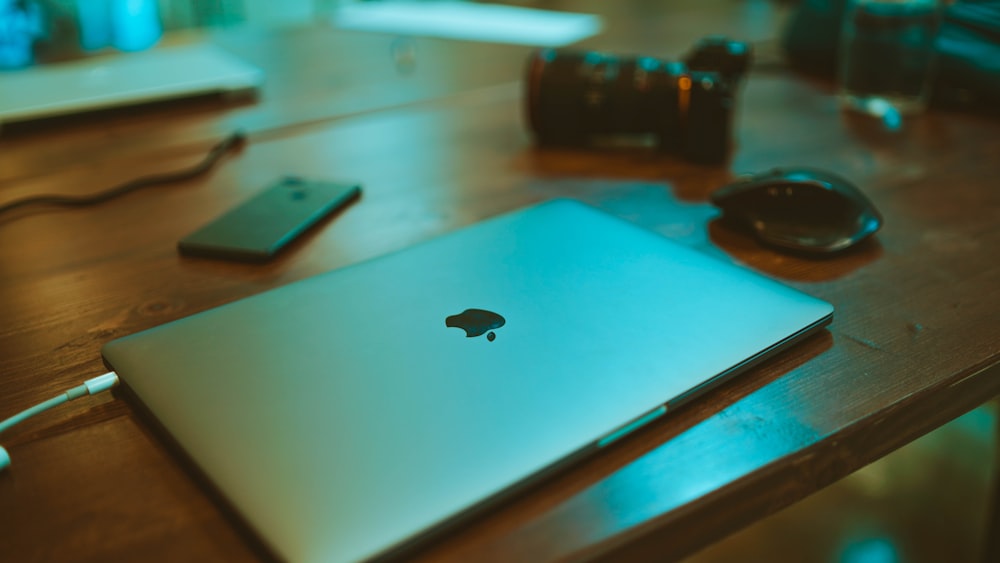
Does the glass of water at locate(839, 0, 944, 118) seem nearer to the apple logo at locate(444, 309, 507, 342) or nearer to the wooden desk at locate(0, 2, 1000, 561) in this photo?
the wooden desk at locate(0, 2, 1000, 561)

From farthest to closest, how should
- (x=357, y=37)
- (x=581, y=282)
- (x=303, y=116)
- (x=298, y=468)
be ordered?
(x=357, y=37)
(x=303, y=116)
(x=581, y=282)
(x=298, y=468)

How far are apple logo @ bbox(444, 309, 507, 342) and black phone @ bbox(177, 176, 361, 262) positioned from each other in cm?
22

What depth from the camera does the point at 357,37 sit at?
1396 millimetres

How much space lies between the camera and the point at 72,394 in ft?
1.44

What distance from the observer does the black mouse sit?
0.60 meters

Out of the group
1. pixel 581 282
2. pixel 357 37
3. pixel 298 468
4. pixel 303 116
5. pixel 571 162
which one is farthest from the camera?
pixel 357 37

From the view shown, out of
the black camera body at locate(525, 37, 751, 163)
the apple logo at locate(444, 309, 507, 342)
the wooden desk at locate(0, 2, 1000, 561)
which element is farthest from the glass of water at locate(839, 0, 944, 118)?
the apple logo at locate(444, 309, 507, 342)

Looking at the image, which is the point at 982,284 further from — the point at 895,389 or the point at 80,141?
the point at 80,141

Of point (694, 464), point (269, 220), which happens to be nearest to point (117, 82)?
point (269, 220)

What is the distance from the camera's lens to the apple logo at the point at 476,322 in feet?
1.47

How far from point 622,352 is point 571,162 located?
0.43 meters

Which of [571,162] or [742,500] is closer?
[742,500]

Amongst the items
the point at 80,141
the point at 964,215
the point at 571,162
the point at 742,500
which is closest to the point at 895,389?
the point at 742,500

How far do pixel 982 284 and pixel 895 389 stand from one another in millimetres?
178
